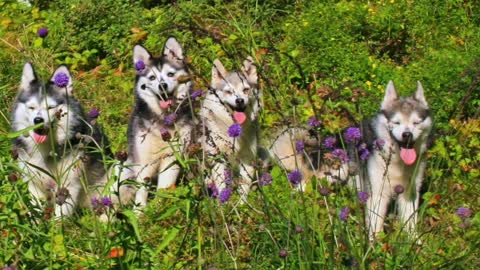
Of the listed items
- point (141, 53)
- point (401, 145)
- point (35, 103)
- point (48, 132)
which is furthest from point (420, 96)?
point (35, 103)

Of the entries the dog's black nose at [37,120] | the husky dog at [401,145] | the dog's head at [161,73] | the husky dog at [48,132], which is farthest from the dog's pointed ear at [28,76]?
the husky dog at [401,145]

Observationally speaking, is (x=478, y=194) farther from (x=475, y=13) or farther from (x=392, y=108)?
(x=475, y=13)

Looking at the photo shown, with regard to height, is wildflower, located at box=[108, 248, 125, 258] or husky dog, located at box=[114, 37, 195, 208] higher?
husky dog, located at box=[114, 37, 195, 208]

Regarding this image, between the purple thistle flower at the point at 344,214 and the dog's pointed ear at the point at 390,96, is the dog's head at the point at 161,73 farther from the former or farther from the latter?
the purple thistle flower at the point at 344,214

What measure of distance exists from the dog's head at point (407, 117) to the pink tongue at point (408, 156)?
3 centimetres

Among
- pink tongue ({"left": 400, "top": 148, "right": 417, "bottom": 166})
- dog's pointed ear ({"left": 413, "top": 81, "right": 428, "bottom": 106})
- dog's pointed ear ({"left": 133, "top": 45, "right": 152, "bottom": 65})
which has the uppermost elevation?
dog's pointed ear ({"left": 133, "top": 45, "right": 152, "bottom": 65})

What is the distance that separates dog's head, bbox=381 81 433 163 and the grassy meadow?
0.54ft

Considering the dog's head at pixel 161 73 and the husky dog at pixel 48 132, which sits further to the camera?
the dog's head at pixel 161 73

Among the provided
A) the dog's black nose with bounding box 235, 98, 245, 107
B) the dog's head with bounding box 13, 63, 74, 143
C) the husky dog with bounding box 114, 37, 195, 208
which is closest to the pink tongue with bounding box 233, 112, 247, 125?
the dog's black nose with bounding box 235, 98, 245, 107

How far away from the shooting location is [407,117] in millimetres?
6477

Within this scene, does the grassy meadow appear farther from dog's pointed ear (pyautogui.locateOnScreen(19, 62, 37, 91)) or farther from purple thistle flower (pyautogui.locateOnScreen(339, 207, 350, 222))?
dog's pointed ear (pyautogui.locateOnScreen(19, 62, 37, 91))

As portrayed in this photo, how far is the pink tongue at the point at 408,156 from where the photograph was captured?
249 inches

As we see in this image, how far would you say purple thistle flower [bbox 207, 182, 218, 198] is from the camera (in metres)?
4.05

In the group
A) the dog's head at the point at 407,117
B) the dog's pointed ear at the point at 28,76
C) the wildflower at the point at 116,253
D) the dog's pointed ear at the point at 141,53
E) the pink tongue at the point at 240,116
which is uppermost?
the dog's pointed ear at the point at 141,53
